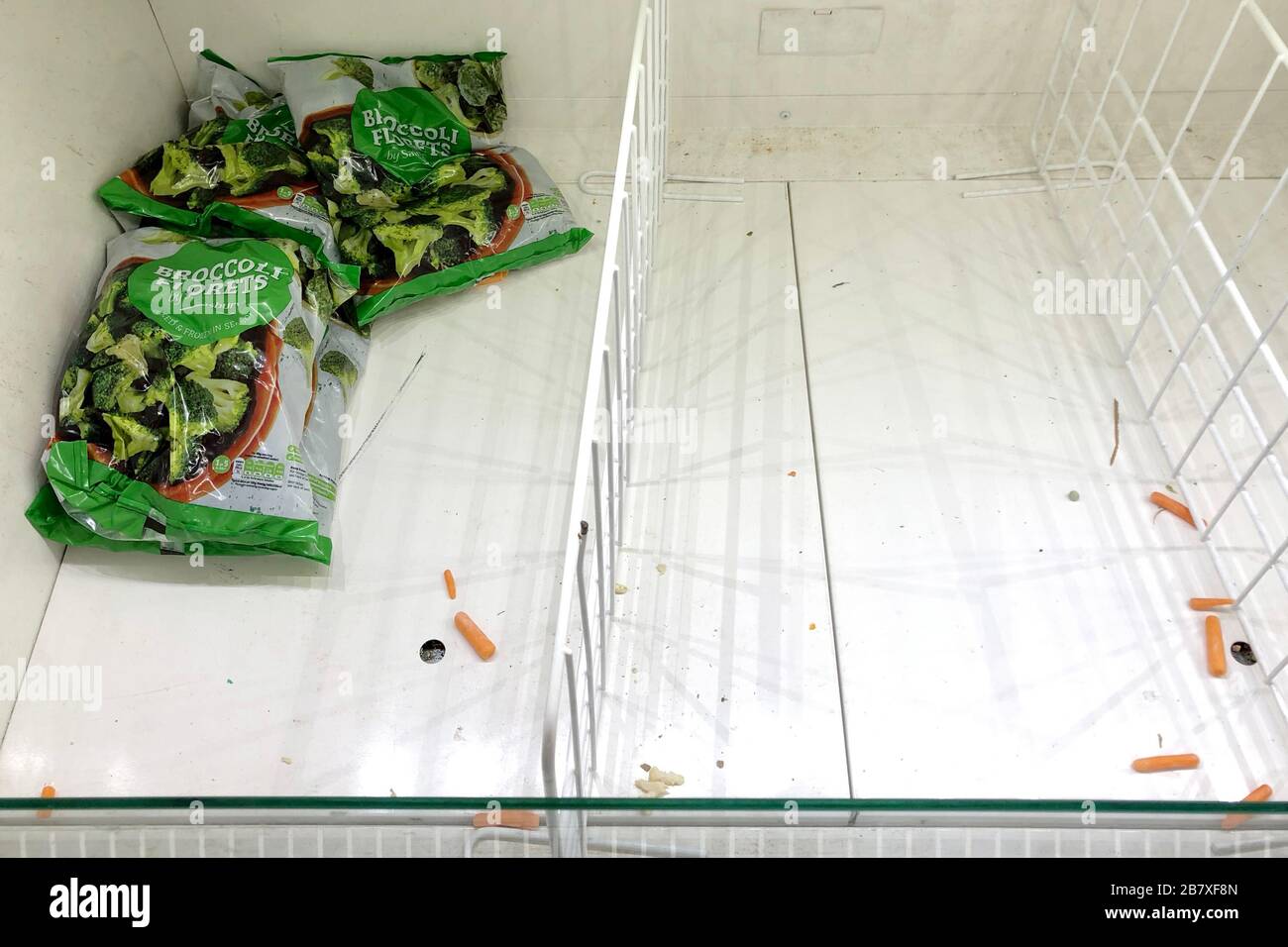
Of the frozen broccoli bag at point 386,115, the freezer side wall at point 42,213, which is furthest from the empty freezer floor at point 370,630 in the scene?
the frozen broccoli bag at point 386,115

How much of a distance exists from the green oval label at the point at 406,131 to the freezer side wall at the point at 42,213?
0.50 meters

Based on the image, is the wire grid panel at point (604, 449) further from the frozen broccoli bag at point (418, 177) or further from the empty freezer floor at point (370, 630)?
the frozen broccoli bag at point (418, 177)

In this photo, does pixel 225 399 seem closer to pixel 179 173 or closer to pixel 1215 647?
pixel 179 173

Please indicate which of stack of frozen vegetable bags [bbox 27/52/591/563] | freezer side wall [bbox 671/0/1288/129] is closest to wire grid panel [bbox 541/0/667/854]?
freezer side wall [bbox 671/0/1288/129]

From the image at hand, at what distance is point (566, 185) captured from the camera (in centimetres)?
256

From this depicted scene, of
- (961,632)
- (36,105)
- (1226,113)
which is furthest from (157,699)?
(1226,113)

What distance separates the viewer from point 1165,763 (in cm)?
160

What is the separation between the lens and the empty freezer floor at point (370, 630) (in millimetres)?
1649

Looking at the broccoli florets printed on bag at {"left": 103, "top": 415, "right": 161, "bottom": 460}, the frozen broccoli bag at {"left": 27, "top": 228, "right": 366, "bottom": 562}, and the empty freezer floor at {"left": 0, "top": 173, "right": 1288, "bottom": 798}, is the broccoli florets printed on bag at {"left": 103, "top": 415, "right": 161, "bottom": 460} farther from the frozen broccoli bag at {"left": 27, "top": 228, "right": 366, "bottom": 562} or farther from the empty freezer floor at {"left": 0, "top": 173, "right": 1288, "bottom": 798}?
the empty freezer floor at {"left": 0, "top": 173, "right": 1288, "bottom": 798}

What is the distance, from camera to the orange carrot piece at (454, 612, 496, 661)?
176cm

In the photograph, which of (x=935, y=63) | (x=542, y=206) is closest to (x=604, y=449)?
(x=542, y=206)
